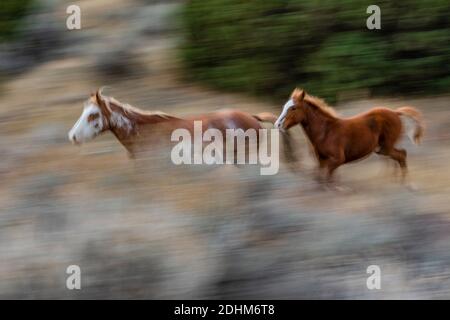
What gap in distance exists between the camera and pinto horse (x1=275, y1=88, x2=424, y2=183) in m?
7.63

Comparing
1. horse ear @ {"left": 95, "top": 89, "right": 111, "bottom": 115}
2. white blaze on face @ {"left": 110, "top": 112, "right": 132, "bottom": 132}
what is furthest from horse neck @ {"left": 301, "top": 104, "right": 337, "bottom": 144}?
horse ear @ {"left": 95, "top": 89, "right": 111, "bottom": 115}

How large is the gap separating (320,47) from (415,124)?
1106 mm

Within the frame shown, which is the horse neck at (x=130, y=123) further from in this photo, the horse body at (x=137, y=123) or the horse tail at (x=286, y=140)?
the horse tail at (x=286, y=140)

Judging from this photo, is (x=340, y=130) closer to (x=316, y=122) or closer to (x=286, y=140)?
(x=316, y=122)

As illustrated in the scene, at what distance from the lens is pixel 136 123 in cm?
775

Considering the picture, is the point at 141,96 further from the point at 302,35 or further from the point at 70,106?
the point at 302,35

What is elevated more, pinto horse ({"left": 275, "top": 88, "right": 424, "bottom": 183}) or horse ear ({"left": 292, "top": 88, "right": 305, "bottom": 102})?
horse ear ({"left": 292, "top": 88, "right": 305, "bottom": 102})

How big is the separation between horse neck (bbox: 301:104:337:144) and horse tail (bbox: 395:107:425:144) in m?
0.59

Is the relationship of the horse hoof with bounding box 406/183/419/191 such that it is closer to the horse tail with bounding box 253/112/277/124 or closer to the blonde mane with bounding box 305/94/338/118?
the blonde mane with bounding box 305/94/338/118

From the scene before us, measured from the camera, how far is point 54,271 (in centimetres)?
732

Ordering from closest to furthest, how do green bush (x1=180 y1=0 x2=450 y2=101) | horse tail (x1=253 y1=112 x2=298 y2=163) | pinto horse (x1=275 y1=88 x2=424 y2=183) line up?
pinto horse (x1=275 y1=88 x2=424 y2=183)
horse tail (x1=253 y1=112 x2=298 y2=163)
green bush (x1=180 y1=0 x2=450 y2=101)

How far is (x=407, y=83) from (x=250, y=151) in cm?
154
